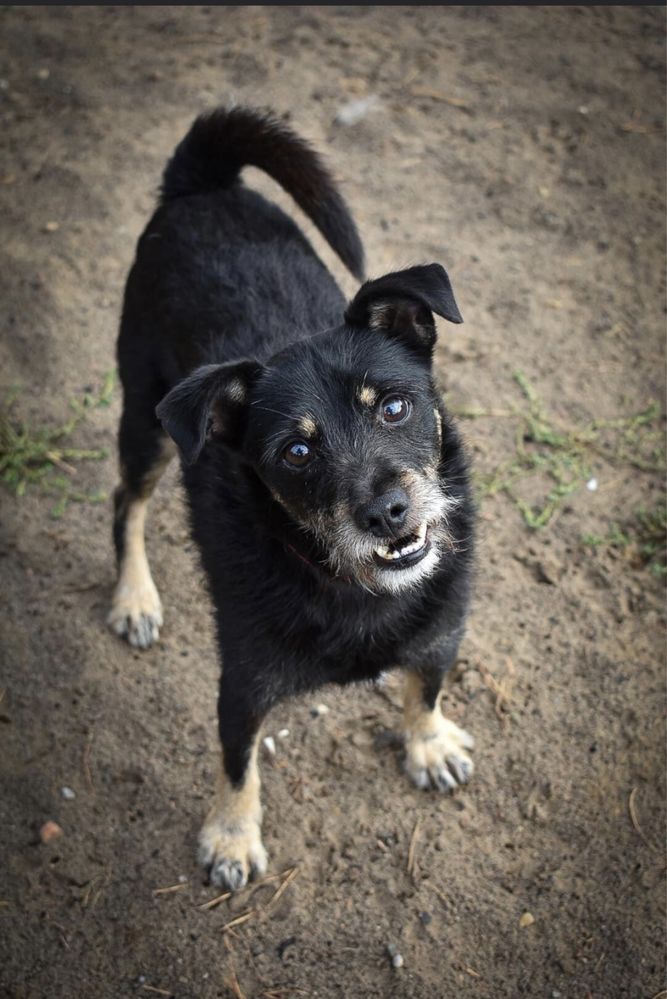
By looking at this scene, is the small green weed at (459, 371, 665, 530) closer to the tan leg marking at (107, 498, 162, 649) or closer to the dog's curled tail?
the dog's curled tail

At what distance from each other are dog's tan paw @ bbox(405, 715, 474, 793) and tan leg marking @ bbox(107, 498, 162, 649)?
133 cm

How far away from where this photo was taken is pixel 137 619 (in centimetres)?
406

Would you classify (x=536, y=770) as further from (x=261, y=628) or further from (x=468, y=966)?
(x=261, y=628)

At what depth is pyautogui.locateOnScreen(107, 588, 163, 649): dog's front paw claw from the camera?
4059 millimetres

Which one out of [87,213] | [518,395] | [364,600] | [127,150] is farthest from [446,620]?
[127,150]

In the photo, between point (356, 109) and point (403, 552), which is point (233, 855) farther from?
point (356, 109)

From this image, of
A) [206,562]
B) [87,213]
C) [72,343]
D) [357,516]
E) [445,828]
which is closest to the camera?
[357,516]

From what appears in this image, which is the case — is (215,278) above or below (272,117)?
below

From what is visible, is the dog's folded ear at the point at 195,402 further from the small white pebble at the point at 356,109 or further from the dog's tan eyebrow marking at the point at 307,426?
the small white pebble at the point at 356,109

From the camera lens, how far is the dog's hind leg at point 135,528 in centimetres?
380

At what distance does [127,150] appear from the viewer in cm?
617

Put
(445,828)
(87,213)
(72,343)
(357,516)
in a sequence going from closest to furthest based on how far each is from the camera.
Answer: (357,516)
(445,828)
(72,343)
(87,213)

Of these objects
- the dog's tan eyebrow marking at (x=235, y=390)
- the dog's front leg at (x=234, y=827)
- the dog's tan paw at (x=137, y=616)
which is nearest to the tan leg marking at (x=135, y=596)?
the dog's tan paw at (x=137, y=616)

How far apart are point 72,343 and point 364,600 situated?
3.03 metres
